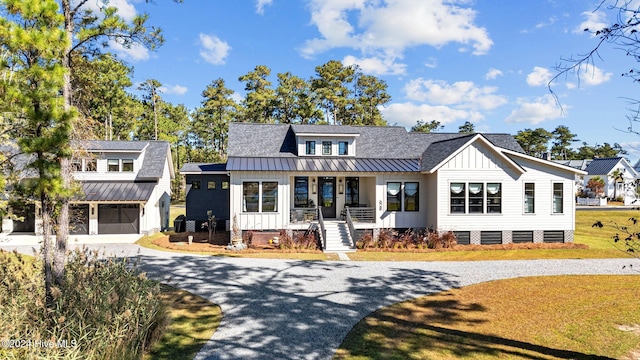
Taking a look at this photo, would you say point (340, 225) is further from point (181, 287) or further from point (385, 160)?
point (181, 287)

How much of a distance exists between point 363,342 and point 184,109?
52.1m

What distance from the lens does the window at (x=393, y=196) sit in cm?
2004

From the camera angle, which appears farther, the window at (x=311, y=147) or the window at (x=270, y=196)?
the window at (x=311, y=147)

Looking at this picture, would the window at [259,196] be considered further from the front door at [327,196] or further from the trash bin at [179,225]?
the trash bin at [179,225]

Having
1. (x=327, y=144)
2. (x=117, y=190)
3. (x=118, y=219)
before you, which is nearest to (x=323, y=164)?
(x=327, y=144)

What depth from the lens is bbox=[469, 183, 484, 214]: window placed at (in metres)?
19.2

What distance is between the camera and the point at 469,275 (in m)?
12.7

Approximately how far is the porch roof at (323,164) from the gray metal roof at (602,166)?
146ft

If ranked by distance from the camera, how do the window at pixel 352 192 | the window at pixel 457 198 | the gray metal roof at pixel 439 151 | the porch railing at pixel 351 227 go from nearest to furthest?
the porch railing at pixel 351 227 → the window at pixel 457 198 → the gray metal roof at pixel 439 151 → the window at pixel 352 192

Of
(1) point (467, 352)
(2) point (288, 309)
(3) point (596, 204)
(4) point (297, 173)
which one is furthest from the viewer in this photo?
(3) point (596, 204)

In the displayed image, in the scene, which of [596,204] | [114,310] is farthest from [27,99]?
[596,204]

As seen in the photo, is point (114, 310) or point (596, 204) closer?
point (114, 310)

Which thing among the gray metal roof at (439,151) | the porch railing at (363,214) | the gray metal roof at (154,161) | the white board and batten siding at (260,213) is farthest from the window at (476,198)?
the gray metal roof at (154,161)

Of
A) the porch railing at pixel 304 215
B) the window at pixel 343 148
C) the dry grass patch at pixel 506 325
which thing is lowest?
the dry grass patch at pixel 506 325
